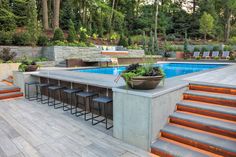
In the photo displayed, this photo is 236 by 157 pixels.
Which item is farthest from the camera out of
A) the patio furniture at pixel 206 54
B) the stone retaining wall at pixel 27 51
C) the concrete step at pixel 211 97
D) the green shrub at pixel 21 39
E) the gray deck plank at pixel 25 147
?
the patio furniture at pixel 206 54

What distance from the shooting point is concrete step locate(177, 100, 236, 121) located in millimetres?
2814

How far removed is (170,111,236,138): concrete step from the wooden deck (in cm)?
86

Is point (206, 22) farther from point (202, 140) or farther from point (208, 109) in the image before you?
point (202, 140)

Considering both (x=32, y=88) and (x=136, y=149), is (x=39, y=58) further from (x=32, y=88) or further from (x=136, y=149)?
(x=136, y=149)

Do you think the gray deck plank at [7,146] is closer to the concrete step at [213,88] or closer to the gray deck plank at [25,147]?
the gray deck plank at [25,147]

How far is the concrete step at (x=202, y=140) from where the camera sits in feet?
7.74

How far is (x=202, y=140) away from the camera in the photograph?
254 cm

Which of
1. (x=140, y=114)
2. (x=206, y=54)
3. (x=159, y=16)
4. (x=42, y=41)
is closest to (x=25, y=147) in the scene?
(x=140, y=114)

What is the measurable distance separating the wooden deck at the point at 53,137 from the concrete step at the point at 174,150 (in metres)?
0.19

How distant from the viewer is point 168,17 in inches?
980

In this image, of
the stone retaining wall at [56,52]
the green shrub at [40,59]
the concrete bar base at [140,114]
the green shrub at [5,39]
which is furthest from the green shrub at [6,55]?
the concrete bar base at [140,114]

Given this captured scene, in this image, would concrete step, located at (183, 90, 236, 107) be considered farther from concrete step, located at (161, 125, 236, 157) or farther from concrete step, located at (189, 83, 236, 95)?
concrete step, located at (161, 125, 236, 157)

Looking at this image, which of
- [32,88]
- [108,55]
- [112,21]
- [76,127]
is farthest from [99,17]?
[76,127]

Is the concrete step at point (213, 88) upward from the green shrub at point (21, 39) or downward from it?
downward
